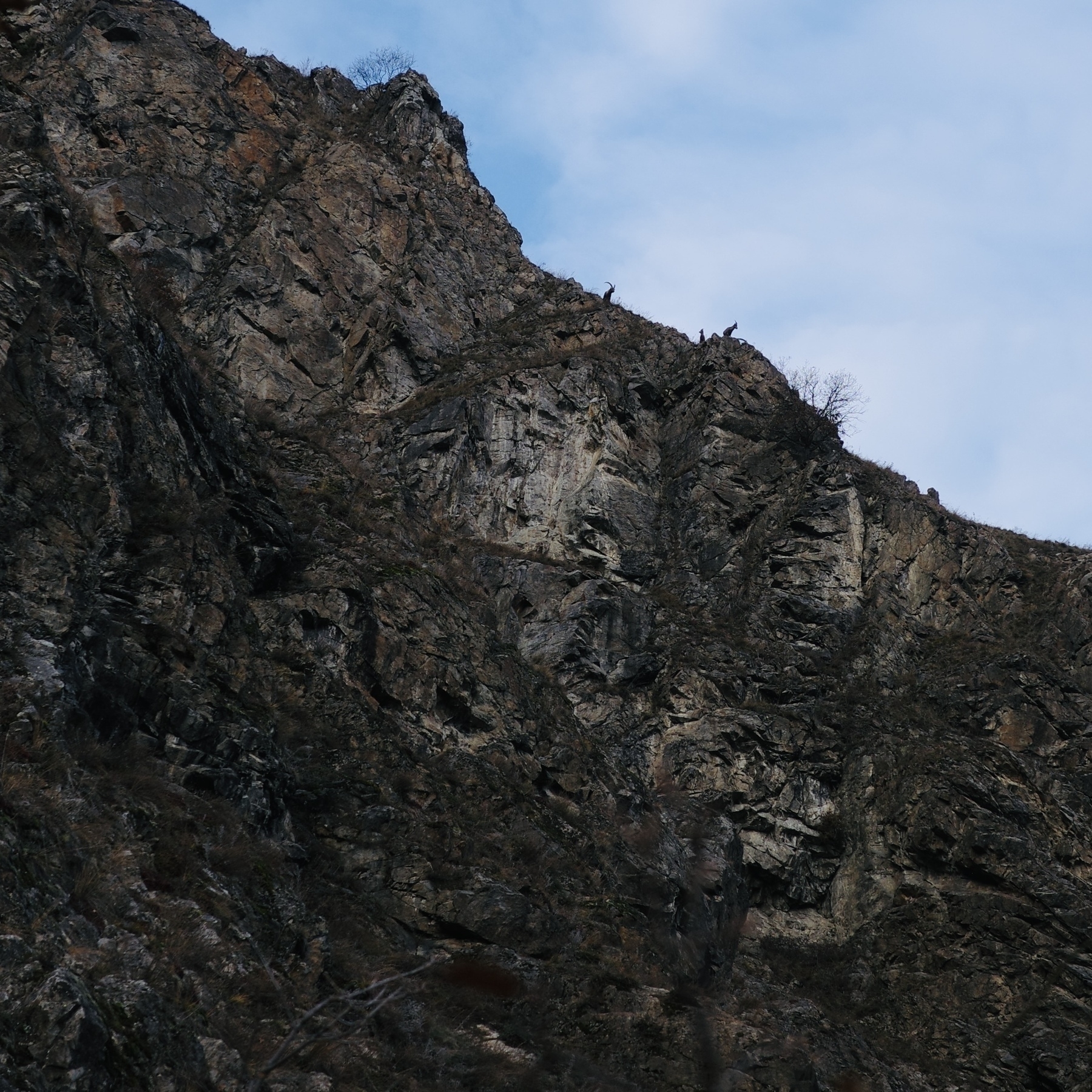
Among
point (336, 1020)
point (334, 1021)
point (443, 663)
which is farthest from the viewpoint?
point (443, 663)

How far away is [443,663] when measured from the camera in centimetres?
2116

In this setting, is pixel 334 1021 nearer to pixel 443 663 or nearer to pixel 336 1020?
pixel 336 1020

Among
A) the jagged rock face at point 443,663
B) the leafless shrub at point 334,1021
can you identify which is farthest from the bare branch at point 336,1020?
the jagged rock face at point 443,663

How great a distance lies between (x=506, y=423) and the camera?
31938 mm

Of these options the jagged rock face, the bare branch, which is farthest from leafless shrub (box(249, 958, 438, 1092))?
the jagged rock face

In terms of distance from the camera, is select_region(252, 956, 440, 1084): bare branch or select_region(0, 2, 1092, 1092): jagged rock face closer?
select_region(252, 956, 440, 1084): bare branch

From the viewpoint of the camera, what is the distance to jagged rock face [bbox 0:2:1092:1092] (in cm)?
1223

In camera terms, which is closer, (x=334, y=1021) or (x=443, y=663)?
(x=334, y=1021)

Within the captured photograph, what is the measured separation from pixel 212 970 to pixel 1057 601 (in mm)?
29946

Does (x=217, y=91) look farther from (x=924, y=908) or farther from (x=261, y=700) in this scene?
(x=924, y=908)

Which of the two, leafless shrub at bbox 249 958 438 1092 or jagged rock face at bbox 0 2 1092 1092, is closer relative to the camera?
leafless shrub at bbox 249 958 438 1092

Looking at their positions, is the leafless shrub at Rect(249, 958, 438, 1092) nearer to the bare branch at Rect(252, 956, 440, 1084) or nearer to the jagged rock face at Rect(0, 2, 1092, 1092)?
the bare branch at Rect(252, 956, 440, 1084)

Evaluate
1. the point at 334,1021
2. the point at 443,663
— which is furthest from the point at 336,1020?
the point at 443,663

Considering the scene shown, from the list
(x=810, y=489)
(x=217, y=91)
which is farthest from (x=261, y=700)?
(x=217, y=91)
